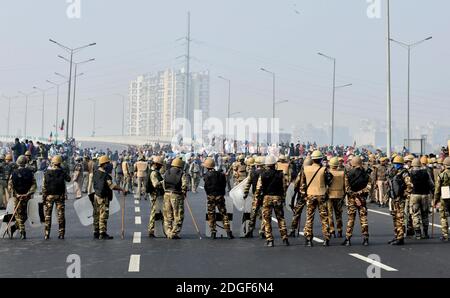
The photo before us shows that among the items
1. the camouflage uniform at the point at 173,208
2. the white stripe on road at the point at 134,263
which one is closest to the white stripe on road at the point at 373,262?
the white stripe on road at the point at 134,263

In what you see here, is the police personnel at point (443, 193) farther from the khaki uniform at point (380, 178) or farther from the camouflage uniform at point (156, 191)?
the khaki uniform at point (380, 178)

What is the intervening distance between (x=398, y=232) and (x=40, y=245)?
7.43m

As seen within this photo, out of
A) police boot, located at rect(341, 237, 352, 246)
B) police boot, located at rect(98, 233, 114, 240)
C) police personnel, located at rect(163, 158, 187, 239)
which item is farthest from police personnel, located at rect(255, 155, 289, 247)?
police boot, located at rect(98, 233, 114, 240)

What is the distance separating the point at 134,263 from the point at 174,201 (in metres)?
3.83

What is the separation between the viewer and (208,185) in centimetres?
1504

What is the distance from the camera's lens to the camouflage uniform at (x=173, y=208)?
579 inches

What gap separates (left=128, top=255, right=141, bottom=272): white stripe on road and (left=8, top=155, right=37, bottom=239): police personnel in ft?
14.5

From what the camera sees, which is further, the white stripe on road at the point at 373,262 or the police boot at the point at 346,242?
the police boot at the point at 346,242

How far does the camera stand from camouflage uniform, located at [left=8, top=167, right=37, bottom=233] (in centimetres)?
1509

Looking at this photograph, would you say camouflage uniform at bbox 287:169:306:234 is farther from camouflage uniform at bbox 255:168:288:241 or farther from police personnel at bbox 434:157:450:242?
police personnel at bbox 434:157:450:242

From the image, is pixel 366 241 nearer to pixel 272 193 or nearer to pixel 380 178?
pixel 272 193

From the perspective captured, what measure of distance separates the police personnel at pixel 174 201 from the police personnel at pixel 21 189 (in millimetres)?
3169

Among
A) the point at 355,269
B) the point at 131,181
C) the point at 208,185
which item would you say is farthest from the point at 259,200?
the point at 131,181

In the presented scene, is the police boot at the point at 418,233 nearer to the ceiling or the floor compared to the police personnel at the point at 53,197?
nearer to the floor
